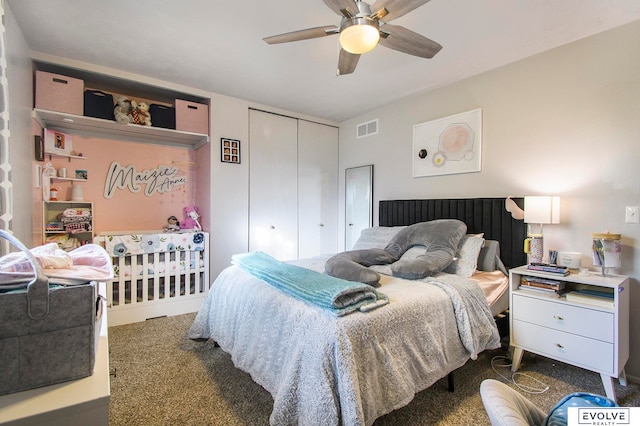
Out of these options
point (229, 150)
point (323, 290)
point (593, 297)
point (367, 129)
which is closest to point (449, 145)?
point (367, 129)

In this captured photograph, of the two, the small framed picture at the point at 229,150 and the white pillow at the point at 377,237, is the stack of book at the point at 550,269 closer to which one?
the white pillow at the point at 377,237

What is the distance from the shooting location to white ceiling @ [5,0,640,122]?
1.91m

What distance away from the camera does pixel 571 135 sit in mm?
2277

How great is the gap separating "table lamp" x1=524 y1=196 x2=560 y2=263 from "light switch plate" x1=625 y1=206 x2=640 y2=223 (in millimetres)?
380

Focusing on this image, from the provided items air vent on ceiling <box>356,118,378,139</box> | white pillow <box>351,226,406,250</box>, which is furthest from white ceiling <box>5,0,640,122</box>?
white pillow <box>351,226,406,250</box>

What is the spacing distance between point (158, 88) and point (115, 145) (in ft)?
2.74

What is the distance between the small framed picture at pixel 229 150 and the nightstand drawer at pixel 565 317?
10.1ft

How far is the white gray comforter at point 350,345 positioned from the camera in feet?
4.14

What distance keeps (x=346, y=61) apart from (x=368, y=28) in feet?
1.50

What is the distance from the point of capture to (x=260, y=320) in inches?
68.4

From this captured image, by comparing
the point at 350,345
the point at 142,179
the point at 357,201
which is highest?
the point at 142,179

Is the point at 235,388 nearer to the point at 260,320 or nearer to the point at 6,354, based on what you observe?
the point at 260,320

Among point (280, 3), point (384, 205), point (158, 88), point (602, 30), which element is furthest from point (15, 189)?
point (602, 30)

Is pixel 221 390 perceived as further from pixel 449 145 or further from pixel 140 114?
pixel 449 145
